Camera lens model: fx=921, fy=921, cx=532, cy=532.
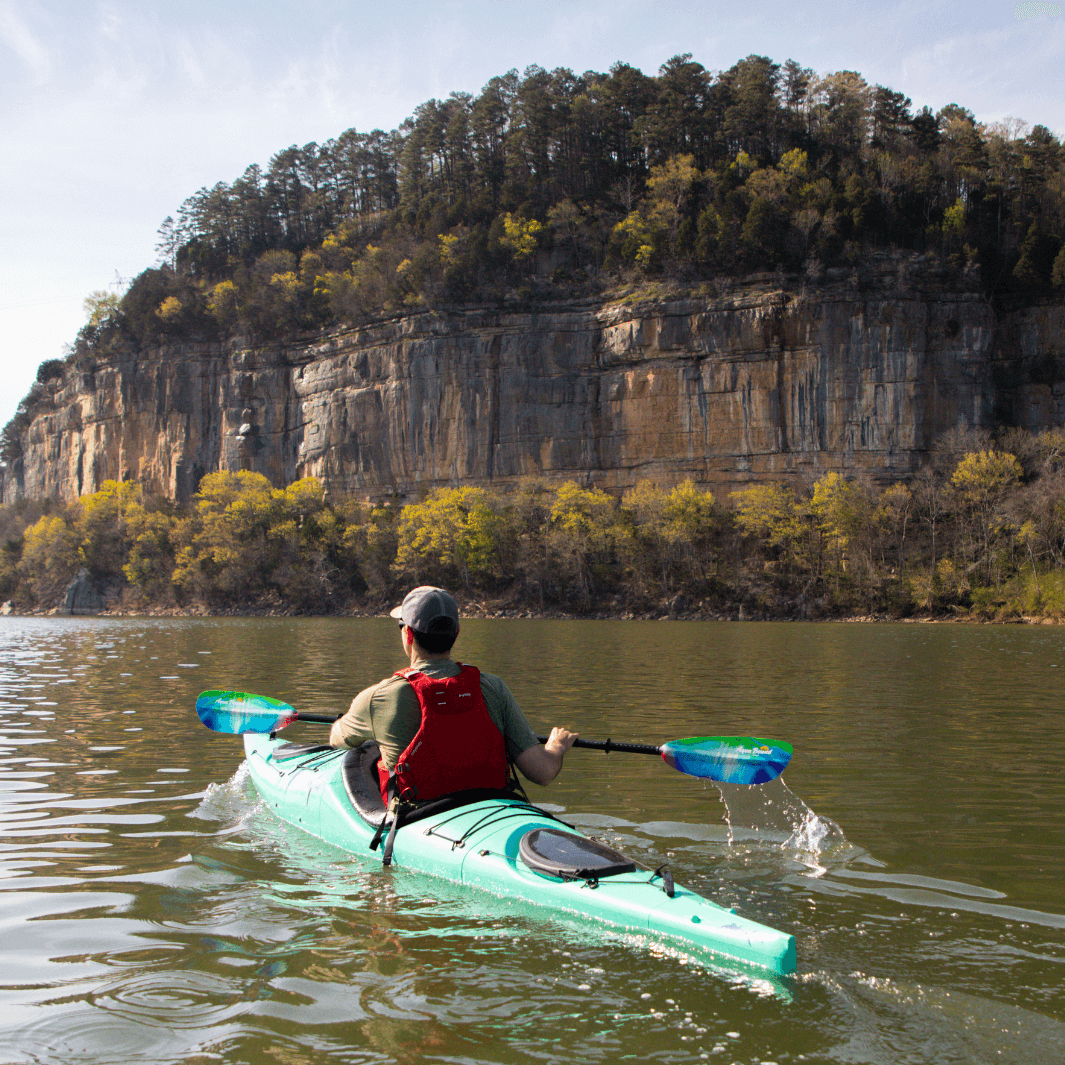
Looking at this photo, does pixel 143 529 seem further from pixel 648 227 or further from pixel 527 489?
pixel 648 227

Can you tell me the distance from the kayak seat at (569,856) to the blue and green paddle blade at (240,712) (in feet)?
10.8

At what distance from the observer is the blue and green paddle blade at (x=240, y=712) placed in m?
7.52

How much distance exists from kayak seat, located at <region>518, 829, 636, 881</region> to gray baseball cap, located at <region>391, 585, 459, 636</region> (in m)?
1.20

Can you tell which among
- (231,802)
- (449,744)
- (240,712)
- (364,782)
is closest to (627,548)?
(240,712)

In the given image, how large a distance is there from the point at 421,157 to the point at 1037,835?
82691 millimetres

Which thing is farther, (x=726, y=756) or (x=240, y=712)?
(x=240, y=712)

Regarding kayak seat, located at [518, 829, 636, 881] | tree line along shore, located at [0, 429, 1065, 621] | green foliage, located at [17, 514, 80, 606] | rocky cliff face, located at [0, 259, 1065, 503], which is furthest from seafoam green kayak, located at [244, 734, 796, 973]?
green foliage, located at [17, 514, 80, 606]

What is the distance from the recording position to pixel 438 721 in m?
5.15

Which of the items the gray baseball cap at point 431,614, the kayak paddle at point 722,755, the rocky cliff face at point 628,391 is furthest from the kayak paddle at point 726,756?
the rocky cliff face at point 628,391

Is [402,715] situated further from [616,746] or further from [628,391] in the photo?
[628,391]

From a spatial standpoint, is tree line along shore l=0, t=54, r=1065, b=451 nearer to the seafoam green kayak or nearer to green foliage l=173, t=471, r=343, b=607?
green foliage l=173, t=471, r=343, b=607

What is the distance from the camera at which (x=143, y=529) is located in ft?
215

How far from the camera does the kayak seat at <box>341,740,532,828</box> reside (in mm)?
5270

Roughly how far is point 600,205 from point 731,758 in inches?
2780
